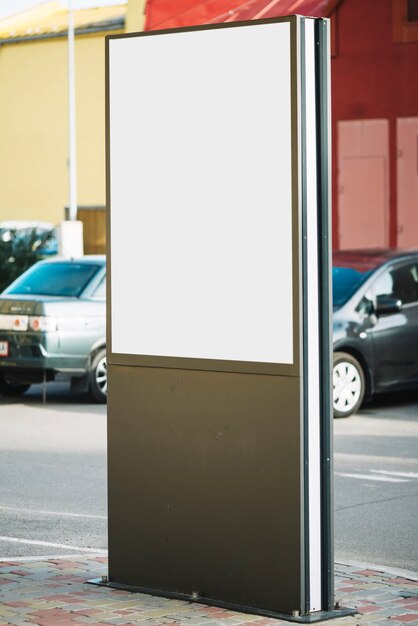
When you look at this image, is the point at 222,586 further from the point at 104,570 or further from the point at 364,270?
the point at 364,270

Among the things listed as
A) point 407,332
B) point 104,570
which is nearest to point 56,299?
point 407,332

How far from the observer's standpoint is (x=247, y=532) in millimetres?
5844

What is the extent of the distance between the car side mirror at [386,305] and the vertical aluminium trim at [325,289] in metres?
8.81

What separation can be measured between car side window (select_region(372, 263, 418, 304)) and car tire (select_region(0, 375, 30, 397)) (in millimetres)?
4457

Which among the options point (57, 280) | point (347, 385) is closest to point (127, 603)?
point (347, 385)

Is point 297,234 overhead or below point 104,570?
overhead

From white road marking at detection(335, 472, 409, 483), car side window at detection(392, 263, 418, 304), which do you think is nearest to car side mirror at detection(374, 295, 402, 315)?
car side window at detection(392, 263, 418, 304)

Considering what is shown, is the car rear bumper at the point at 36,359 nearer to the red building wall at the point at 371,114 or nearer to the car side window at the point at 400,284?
the car side window at the point at 400,284

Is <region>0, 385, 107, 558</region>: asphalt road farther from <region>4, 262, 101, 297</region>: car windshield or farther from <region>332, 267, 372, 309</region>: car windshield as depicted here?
<region>332, 267, 372, 309</region>: car windshield

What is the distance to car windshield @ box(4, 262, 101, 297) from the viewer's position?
15547 mm

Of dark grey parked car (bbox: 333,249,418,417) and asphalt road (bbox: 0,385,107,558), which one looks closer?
asphalt road (bbox: 0,385,107,558)

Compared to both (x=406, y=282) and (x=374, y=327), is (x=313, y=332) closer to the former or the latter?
(x=374, y=327)

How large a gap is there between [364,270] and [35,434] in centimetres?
432

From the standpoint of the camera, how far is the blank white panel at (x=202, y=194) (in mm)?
5762
